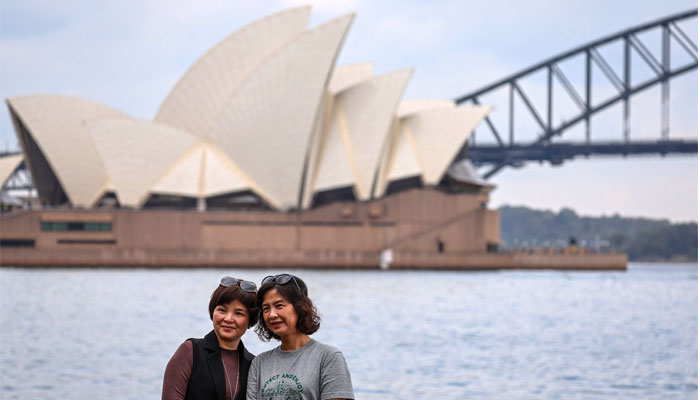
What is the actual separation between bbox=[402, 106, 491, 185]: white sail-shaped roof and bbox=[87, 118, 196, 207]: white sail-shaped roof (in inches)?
476

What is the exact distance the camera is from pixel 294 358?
15.3 feet

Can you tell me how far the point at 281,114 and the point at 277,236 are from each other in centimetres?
651

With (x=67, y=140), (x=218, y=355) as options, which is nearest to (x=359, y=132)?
(x=67, y=140)

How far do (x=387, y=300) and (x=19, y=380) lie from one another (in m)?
19.5

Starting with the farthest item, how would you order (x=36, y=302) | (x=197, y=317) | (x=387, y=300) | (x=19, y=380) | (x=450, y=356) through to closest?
(x=387, y=300) → (x=36, y=302) → (x=197, y=317) → (x=450, y=356) → (x=19, y=380)

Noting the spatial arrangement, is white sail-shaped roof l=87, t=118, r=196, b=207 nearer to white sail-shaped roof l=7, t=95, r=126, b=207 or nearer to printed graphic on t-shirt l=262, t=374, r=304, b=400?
white sail-shaped roof l=7, t=95, r=126, b=207

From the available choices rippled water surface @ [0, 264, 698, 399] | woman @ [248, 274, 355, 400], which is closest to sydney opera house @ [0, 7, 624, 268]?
rippled water surface @ [0, 264, 698, 399]

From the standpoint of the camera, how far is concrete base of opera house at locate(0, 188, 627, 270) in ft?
175

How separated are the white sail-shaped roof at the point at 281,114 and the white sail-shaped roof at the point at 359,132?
1.82 metres

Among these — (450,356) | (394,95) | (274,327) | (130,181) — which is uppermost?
(394,95)

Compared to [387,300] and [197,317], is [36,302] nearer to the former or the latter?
[197,317]

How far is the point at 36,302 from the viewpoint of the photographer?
30234mm

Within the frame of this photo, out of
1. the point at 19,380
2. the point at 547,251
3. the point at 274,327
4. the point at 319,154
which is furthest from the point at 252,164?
the point at 274,327

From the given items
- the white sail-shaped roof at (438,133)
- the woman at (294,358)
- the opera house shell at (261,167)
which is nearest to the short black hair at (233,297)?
the woman at (294,358)
